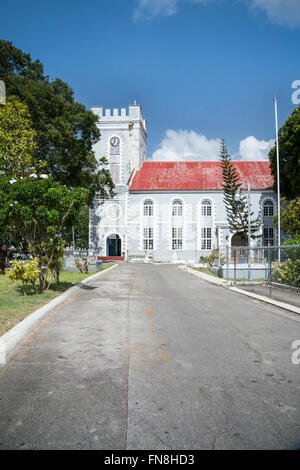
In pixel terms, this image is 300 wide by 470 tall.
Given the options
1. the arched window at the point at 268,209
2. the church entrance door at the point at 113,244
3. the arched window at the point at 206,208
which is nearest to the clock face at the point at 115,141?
the church entrance door at the point at 113,244

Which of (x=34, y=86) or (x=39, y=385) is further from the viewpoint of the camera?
(x=34, y=86)

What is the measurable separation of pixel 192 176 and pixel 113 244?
636 inches

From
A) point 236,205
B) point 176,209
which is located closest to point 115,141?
point 176,209

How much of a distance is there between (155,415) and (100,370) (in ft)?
4.99

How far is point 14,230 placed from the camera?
39.4 ft

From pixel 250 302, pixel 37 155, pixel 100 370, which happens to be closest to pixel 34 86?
pixel 37 155

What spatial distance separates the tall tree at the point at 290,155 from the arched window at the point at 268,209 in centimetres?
1273

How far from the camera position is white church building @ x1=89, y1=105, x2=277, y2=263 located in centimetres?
5125

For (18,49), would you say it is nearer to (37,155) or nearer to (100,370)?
(37,155)

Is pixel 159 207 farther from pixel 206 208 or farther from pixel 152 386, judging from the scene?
pixel 152 386

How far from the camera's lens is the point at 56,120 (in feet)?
93.6

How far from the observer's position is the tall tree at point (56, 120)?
93.5ft
